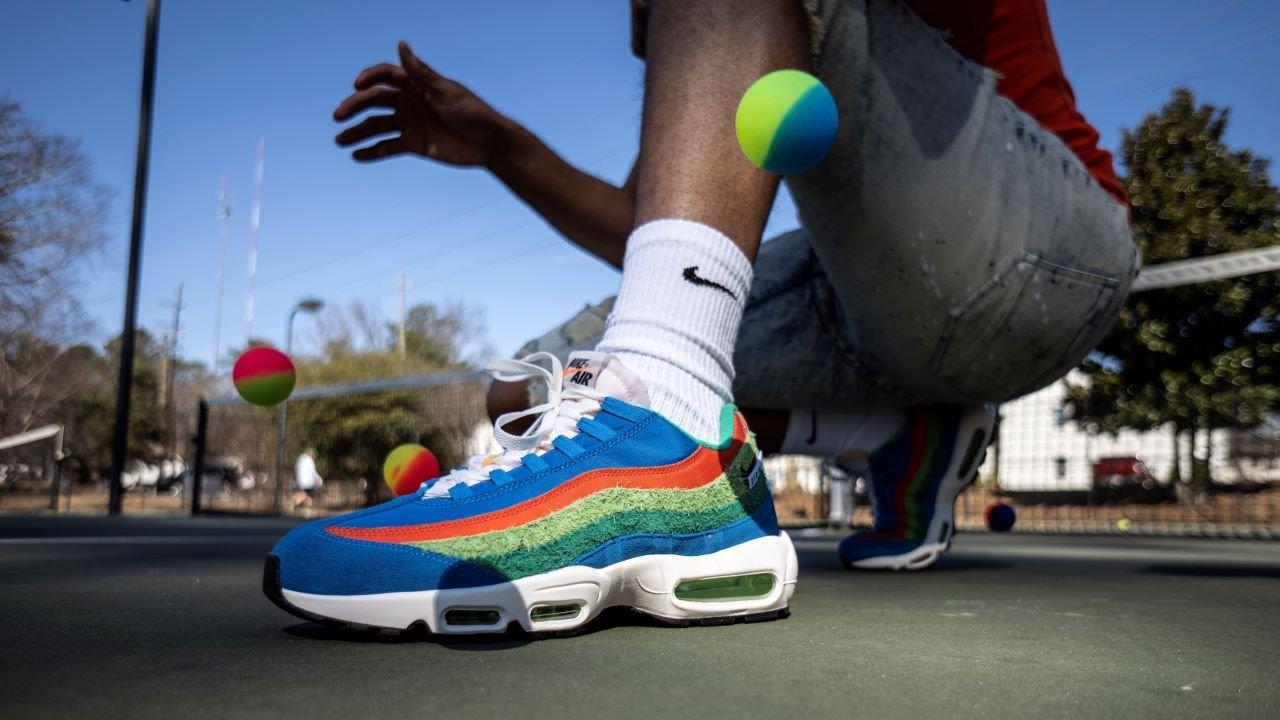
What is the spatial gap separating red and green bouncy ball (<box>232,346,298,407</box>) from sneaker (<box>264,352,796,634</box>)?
98cm

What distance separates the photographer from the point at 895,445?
234cm

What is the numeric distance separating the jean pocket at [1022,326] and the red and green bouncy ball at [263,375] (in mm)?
1420

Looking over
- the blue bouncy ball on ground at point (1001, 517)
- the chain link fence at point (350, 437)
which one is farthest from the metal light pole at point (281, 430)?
the blue bouncy ball on ground at point (1001, 517)

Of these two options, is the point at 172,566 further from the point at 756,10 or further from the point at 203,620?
the point at 756,10

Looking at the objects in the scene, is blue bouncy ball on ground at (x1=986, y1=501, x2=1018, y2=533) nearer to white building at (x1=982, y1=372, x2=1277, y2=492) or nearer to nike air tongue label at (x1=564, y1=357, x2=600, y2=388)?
nike air tongue label at (x1=564, y1=357, x2=600, y2=388)

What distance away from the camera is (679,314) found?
4.31ft

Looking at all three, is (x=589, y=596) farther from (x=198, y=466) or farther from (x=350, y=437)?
(x=350, y=437)

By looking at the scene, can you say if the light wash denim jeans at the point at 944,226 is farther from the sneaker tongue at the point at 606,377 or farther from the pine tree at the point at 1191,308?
the pine tree at the point at 1191,308

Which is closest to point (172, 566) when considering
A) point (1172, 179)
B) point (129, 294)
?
point (129, 294)

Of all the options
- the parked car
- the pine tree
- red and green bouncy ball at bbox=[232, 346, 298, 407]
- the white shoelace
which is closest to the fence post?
red and green bouncy ball at bbox=[232, 346, 298, 407]

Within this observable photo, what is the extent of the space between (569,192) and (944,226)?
92 cm

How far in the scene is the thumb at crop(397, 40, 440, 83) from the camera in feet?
6.10

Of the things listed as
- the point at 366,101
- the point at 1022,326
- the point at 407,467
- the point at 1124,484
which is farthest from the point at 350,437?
the point at 1022,326

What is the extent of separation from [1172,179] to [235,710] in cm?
1902
